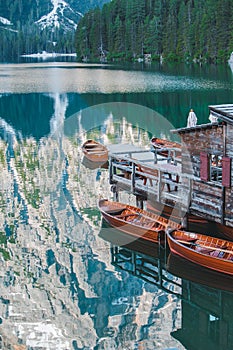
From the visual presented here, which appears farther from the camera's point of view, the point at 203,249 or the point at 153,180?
the point at 153,180

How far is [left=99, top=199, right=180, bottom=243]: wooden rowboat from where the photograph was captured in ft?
84.7

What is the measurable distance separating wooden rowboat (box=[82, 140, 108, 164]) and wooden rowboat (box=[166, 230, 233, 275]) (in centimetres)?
1840

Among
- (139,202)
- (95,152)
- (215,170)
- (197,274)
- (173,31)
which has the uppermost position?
(173,31)

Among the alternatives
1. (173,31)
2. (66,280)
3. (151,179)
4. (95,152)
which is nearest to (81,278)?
(66,280)

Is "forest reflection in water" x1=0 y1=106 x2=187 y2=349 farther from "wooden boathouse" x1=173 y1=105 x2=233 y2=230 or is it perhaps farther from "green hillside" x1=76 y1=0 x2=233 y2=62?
"green hillside" x1=76 y1=0 x2=233 y2=62

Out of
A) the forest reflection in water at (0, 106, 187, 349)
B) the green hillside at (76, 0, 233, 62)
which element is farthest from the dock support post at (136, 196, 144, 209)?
the green hillside at (76, 0, 233, 62)

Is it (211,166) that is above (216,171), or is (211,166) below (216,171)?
above

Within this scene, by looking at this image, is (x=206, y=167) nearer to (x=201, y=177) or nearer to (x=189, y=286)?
(x=201, y=177)

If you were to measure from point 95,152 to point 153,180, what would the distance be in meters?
14.5

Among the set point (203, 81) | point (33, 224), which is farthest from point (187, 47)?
point (33, 224)

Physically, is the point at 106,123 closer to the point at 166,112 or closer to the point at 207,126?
the point at 166,112

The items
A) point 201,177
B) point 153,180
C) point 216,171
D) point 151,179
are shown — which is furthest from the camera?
point 153,180

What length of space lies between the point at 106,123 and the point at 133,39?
5213 inches

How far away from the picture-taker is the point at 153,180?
29203 mm
